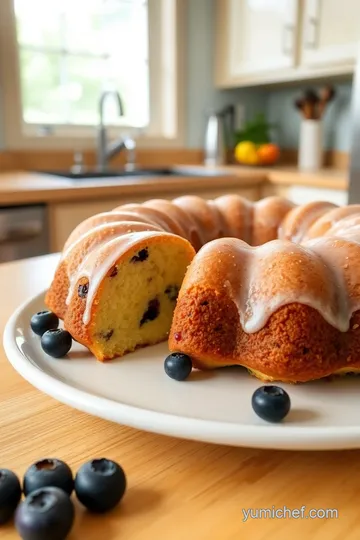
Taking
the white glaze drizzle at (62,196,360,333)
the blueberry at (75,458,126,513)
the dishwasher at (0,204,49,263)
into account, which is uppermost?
the white glaze drizzle at (62,196,360,333)

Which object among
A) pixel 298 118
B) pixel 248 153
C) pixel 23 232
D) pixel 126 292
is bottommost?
pixel 23 232

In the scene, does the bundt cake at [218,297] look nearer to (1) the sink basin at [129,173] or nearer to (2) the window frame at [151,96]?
(1) the sink basin at [129,173]

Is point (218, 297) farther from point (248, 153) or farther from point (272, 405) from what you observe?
point (248, 153)

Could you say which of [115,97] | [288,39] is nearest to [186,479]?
[115,97]

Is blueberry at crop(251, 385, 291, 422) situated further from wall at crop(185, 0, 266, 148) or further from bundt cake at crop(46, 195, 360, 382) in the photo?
wall at crop(185, 0, 266, 148)

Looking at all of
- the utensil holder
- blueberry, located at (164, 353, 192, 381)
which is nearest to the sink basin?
the utensil holder

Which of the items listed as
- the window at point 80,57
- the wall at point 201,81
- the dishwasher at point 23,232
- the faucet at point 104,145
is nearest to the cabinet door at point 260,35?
the wall at point 201,81
